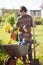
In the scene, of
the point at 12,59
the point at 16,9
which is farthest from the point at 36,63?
the point at 16,9

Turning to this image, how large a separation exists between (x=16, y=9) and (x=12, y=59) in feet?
70.3

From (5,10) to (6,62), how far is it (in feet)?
78.7

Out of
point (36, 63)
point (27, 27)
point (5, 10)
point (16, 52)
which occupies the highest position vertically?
point (27, 27)

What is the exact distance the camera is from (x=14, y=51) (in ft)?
17.9

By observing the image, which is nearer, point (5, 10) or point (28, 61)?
point (28, 61)

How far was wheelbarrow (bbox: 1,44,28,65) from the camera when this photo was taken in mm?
5367

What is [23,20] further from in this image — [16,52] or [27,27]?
[16,52]

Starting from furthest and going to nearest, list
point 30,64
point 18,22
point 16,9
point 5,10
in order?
point 5,10, point 16,9, point 18,22, point 30,64

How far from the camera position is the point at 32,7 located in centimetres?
2942

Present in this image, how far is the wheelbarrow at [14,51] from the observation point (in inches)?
211

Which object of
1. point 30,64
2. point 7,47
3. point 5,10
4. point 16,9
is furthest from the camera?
point 5,10

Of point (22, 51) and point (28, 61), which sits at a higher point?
point (22, 51)

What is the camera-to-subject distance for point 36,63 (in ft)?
19.9

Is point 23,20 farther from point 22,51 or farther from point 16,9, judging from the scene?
point 16,9
